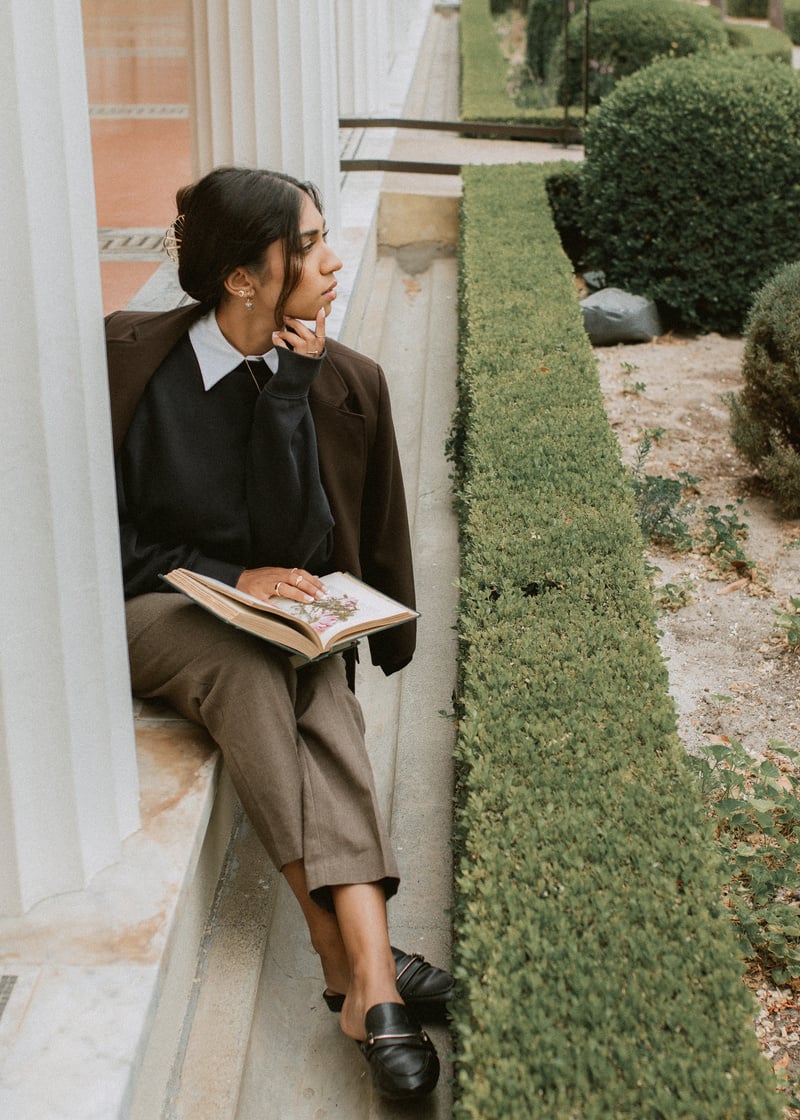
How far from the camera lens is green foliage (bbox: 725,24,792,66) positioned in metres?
18.1

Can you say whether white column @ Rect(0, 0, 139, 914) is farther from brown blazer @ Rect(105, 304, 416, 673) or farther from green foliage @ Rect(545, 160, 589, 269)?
green foliage @ Rect(545, 160, 589, 269)

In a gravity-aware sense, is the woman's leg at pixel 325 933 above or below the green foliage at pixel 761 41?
below

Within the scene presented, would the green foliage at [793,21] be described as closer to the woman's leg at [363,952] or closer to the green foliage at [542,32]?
the green foliage at [542,32]

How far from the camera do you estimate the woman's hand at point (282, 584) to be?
2.63 meters

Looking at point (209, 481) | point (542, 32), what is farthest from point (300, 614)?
point (542, 32)

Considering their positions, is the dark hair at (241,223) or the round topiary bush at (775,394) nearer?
the dark hair at (241,223)

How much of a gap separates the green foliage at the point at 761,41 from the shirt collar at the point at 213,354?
17.1 meters

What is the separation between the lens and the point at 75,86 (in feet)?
6.04

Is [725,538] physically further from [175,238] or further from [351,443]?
[175,238]

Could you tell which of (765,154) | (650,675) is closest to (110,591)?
(650,675)

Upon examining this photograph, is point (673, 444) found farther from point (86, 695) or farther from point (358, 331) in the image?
point (86, 695)

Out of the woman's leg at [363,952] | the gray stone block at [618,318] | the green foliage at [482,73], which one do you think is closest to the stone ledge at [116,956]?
the woman's leg at [363,952]

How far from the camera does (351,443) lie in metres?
2.84

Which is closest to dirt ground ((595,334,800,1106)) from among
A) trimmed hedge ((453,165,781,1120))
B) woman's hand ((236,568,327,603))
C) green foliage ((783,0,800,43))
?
trimmed hedge ((453,165,781,1120))
